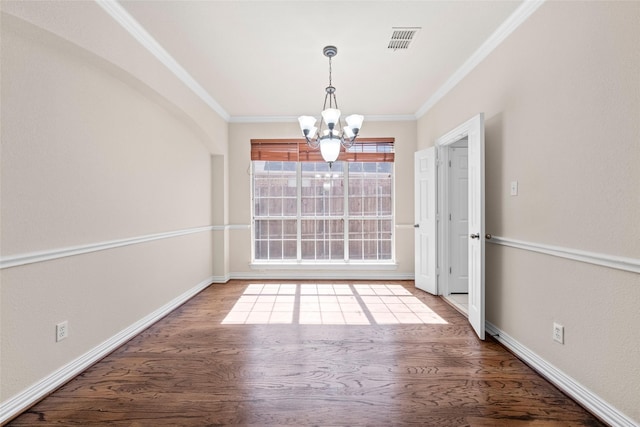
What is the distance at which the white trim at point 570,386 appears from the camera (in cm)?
164

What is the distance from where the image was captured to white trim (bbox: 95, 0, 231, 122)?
2211 mm

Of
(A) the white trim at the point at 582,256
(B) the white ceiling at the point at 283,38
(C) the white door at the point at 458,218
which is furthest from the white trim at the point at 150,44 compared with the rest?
(A) the white trim at the point at 582,256

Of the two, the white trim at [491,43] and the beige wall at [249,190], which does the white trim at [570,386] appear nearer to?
the beige wall at [249,190]

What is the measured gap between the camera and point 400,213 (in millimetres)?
4918

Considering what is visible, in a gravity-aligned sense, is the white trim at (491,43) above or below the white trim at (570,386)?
above

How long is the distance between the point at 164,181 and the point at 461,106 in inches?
136

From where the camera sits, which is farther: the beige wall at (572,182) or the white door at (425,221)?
the white door at (425,221)

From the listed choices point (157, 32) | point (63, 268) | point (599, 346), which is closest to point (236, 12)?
point (157, 32)

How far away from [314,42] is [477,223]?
223cm

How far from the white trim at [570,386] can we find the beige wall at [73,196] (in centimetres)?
338

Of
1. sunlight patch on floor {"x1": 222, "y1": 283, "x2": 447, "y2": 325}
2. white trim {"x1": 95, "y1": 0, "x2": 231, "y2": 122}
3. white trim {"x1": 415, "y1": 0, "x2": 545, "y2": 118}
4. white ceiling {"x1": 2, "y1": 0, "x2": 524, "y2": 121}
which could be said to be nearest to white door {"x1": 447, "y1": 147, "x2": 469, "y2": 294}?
sunlight patch on floor {"x1": 222, "y1": 283, "x2": 447, "y2": 325}

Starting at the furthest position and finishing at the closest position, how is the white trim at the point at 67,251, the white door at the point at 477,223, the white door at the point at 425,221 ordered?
the white door at the point at 425,221
the white door at the point at 477,223
the white trim at the point at 67,251

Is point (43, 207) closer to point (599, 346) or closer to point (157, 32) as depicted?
point (157, 32)

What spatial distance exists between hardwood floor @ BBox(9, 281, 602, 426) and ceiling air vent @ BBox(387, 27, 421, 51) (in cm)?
270
